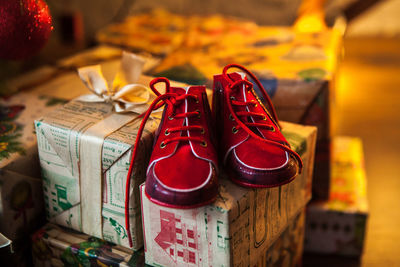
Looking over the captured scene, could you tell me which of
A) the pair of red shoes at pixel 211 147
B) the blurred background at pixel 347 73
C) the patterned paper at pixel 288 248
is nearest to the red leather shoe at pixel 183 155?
the pair of red shoes at pixel 211 147

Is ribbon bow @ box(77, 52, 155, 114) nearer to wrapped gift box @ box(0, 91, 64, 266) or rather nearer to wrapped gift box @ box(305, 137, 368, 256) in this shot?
wrapped gift box @ box(0, 91, 64, 266)

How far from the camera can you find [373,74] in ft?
8.39

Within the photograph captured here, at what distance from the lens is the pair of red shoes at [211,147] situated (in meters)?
0.69

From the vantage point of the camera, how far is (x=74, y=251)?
87 centimetres

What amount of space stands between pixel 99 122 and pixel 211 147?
23cm

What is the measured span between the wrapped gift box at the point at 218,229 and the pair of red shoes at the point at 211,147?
0.03 m

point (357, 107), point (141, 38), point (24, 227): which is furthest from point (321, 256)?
point (357, 107)

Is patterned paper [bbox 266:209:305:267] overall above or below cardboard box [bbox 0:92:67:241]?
below

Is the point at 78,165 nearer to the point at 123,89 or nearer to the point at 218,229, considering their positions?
the point at 123,89

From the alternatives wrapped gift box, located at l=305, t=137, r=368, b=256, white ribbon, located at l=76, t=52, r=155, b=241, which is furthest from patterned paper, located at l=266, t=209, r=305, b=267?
white ribbon, located at l=76, t=52, r=155, b=241

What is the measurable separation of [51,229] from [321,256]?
72 centimetres

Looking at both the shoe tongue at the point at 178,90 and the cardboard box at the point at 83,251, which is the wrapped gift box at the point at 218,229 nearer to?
the cardboard box at the point at 83,251

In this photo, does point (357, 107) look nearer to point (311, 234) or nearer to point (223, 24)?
point (223, 24)

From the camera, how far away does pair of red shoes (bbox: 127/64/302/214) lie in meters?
0.69
